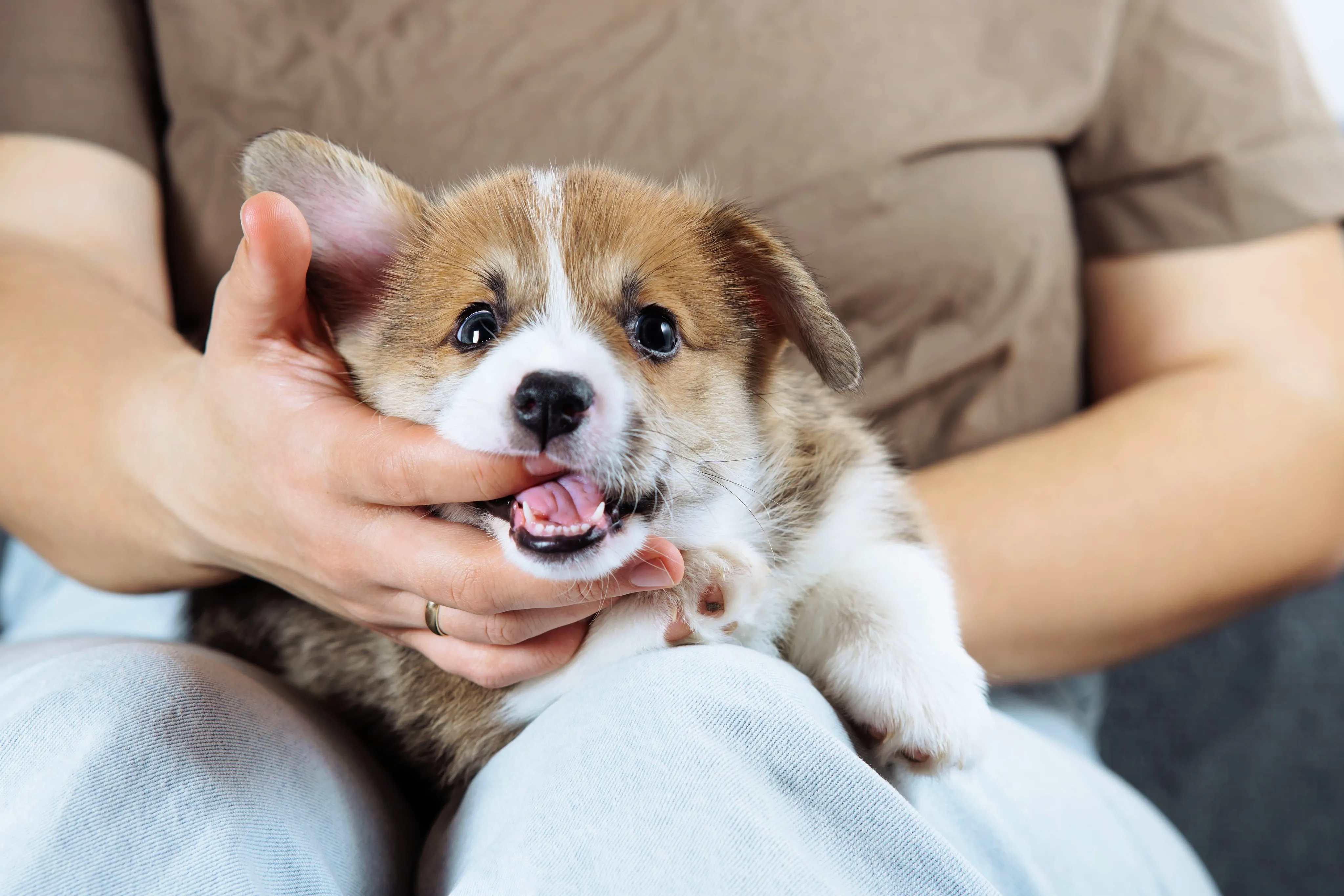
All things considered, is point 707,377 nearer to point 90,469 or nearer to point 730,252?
point 730,252

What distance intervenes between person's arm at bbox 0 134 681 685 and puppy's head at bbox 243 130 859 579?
48mm

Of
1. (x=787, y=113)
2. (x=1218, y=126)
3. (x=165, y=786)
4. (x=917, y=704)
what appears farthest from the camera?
(x=1218, y=126)

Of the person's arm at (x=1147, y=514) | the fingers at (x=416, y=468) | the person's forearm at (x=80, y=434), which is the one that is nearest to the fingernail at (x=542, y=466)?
the fingers at (x=416, y=468)

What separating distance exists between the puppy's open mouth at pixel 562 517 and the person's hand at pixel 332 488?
2 cm

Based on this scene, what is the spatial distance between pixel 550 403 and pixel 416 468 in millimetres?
167

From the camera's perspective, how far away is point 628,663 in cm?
103

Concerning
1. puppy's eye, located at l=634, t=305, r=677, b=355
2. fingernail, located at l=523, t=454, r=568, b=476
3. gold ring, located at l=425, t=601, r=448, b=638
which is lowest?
gold ring, located at l=425, t=601, r=448, b=638

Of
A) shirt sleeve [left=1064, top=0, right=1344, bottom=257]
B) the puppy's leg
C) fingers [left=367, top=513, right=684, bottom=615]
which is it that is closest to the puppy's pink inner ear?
fingers [left=367, top=513, right=684, bottom=615]

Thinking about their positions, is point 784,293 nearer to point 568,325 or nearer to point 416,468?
point 568,325

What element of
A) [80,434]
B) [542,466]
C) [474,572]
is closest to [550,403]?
[542,466]

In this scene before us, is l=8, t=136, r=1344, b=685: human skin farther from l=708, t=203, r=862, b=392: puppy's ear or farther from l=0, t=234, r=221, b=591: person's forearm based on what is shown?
l=708, t=203, r=862, b=392: puppy's ear

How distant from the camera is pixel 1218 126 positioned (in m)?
1.69

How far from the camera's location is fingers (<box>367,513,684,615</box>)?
977mm

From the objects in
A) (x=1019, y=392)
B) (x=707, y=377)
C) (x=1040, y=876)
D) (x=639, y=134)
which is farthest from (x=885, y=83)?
(x=1040, y=876)
